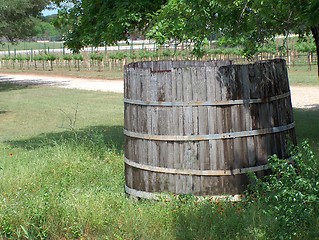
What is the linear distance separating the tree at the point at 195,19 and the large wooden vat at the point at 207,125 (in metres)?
0.89

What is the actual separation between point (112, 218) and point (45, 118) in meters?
12.9

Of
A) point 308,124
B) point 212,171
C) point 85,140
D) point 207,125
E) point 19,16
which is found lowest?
point 308,124

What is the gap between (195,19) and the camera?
26.8 ft

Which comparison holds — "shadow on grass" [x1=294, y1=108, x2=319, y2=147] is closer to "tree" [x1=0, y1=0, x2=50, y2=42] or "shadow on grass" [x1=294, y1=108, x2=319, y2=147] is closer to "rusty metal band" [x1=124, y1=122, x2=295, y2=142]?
"rusty metal band" [x1=124, y1=122, x2=295, y2=142]

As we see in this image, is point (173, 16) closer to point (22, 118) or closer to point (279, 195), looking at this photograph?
point (279, 195)

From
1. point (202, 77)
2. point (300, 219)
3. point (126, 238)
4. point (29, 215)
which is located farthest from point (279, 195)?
point (29, 215)

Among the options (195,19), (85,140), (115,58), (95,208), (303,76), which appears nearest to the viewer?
(95,208)

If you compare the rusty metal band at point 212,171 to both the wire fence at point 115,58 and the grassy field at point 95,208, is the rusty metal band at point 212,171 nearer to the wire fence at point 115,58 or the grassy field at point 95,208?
the grassy field at point 95,208

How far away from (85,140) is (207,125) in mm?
3928

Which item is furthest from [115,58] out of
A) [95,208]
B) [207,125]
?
[95,208]

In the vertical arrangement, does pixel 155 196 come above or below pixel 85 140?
below

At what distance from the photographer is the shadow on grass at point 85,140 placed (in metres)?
9.85

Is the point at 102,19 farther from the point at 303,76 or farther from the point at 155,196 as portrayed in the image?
the point at 303,76

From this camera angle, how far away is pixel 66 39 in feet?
40.5
